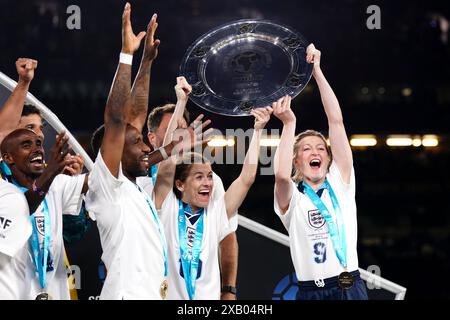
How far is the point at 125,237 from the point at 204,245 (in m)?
0.65

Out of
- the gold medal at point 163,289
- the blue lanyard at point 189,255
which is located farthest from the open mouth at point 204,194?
the gold medal at point 163,289

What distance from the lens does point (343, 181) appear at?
532cm

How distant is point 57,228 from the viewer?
4898 mm

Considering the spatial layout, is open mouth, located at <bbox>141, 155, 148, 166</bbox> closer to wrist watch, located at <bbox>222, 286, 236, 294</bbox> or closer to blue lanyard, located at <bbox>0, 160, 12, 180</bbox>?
blue lanyard, located at <bbox>0, 160, 12, 180</bbox>

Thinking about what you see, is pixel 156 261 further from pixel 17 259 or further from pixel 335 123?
pixel 335 123

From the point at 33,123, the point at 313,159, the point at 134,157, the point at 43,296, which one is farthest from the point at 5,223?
the point at 313,159

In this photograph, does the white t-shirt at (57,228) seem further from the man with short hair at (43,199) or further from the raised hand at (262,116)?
the raised hand at (262,116)

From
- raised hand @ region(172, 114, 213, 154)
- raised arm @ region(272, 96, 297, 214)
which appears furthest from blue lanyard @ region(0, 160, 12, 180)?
raised arm @ region(272, 96, 297, 214)

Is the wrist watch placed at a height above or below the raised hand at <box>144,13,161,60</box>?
below

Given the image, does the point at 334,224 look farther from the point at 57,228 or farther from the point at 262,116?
the point at 57,228

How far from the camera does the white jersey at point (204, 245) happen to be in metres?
4.98

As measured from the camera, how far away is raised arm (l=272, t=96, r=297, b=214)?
5.14 m

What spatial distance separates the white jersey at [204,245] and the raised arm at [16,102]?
1.07 meters

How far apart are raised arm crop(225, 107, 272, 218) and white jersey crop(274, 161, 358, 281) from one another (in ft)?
0.78
